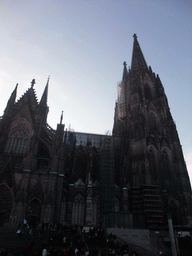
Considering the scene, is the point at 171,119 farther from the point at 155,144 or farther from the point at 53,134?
the point at 53,134

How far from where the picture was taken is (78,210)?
2761 cm

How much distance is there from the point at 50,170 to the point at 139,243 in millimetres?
12930

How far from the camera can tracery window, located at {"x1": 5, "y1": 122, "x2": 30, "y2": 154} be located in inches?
1070

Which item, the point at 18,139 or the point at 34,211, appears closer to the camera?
the point at 34,211

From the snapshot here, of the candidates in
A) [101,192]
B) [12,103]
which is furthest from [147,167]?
[12,103]

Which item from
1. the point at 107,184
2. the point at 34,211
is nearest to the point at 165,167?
the point at 107,184

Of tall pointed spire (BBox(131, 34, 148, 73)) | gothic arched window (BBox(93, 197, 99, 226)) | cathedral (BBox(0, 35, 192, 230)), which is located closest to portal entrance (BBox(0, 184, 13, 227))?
cathedral (BBox(0, 35, 192, 230))

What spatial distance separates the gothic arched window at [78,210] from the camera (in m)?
26.9

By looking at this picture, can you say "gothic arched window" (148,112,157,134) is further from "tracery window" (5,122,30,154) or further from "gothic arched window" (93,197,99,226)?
"tracery window" (5,122,30,154)

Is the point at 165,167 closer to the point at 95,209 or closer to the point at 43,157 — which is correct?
the point at 95,209

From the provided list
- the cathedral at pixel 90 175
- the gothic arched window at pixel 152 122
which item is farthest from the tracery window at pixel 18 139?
the gothic arched window at pixel 152 122

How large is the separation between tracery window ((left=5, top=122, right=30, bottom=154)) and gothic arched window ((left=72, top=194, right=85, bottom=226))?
9.89 metres

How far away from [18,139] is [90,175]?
11485mm

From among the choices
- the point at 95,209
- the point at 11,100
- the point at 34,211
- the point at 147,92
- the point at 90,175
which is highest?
the point at 147,92
